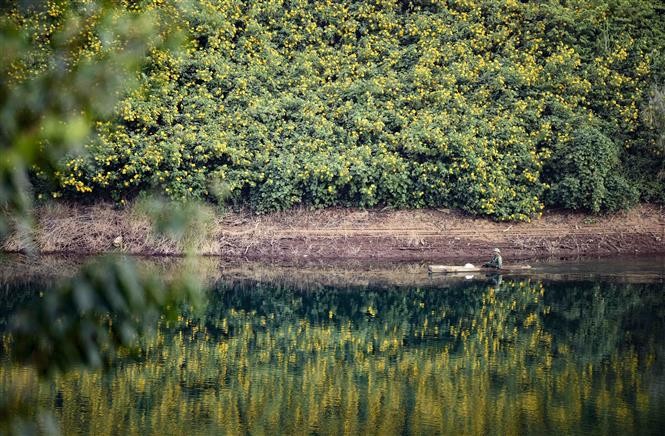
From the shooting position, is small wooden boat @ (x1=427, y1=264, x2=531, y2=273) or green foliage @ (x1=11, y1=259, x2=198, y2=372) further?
small wooden boat @ (x1=427, y1=264, x2=531, y2=273)

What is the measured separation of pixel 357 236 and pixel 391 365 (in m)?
11.1

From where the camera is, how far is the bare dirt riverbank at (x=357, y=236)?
25422 millimetres

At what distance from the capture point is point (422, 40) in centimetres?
2875

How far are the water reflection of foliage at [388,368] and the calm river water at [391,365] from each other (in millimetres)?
36

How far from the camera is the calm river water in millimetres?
11828

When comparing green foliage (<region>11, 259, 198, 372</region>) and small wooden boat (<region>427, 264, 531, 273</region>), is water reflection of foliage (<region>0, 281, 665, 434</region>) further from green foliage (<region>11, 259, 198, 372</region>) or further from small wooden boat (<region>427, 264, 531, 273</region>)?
green foliage (<region>11, 259, 198, 372</region>)

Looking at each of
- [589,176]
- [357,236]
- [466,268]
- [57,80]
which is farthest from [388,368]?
[589,176]

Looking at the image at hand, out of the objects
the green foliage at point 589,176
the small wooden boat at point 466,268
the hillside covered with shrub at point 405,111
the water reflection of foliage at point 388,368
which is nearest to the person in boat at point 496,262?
the small wooden boat at point 466,268

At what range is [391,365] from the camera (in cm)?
1478

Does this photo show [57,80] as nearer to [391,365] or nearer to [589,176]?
[391,365]

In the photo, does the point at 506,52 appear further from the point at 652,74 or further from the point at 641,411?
the point at 641,411

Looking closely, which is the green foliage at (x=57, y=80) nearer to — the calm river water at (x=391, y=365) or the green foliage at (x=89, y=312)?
the green foliage at (x=89, y=312)

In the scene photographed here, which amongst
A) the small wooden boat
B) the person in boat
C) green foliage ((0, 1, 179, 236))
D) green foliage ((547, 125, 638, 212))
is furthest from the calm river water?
green foliage ((547, 125, 638, 212))

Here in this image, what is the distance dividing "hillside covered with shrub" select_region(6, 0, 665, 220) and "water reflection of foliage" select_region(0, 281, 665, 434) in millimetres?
5650
